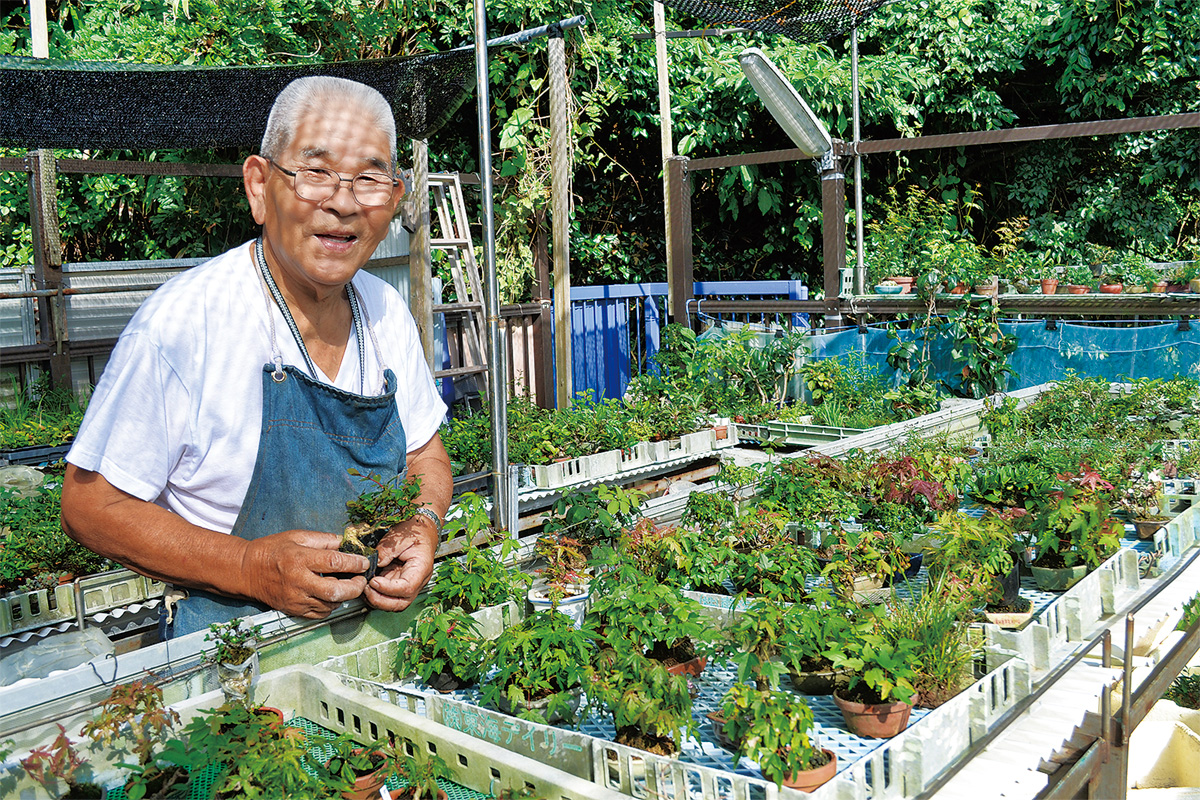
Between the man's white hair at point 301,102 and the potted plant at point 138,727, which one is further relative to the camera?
the man's white hair at point 301,102

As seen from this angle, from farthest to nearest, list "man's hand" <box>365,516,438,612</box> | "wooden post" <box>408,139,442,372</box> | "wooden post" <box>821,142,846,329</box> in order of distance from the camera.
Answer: "wooden post" <box>821,142,846,329</box> < "wooden post" <box>408,139,442,372</box> < "man's hand" <box>365,516,438,612</box>

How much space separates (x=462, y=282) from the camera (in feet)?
23.6

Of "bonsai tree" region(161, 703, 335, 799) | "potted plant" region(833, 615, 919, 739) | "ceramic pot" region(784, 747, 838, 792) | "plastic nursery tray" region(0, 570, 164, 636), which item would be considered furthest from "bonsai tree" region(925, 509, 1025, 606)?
"plastic nursery tray" region(0, 570, 164, 636)

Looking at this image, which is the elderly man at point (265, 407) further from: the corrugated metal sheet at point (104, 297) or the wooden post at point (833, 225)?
the wooden post at point (833, 225)

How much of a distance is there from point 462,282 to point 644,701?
5433 millimetres

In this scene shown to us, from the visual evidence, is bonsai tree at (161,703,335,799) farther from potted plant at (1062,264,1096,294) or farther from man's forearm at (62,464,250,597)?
potted plant at (1062,264,1096,294)

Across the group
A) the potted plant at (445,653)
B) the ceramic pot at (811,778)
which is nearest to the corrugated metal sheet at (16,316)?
the potted plant at (445,653)

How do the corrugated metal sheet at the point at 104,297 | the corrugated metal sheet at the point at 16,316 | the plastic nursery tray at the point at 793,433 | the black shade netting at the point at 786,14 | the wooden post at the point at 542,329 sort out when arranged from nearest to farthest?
1. the black shade netting at the point at 786,14
2. the plastic nursery tray at the point at 793,433
3. the corrugated metal sheet at the point at 16,316
4. the corrugated metal sheet at the point at 104,297
5. the wooden post at the point at 542,329

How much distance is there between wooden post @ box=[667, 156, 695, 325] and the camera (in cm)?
971

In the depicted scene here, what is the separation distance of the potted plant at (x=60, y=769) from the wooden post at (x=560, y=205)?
4368 mm

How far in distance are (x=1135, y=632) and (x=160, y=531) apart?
8.47ft

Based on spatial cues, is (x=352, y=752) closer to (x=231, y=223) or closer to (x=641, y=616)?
(x=641, y=616)

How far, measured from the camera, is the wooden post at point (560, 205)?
5.72 meters

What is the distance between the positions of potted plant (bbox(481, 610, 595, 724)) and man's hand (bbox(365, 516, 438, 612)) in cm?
26
